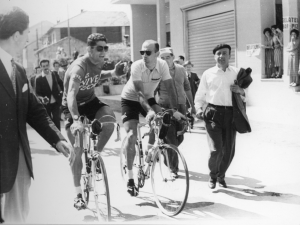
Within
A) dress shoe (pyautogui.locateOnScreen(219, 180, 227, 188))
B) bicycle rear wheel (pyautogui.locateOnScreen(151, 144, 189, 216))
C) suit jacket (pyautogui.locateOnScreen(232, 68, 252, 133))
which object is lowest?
dress shoe (pyautogui.locateOnScreen(219, 180, 227, 188))

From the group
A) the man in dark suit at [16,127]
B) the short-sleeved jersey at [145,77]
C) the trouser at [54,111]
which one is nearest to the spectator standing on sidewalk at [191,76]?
the short-sleeved jersey at [145,77]

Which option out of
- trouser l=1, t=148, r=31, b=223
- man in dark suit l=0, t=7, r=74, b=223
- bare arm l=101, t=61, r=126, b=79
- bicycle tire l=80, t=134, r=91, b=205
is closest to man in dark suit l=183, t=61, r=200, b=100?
bare arm l=101, t=61, r=126, b=79

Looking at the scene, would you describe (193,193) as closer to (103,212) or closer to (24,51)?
(103,212)

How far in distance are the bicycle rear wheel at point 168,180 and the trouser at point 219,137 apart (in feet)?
2.64

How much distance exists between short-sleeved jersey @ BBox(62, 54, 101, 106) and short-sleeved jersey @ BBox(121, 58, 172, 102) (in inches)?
18.0

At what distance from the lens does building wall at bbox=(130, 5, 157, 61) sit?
15.3ft

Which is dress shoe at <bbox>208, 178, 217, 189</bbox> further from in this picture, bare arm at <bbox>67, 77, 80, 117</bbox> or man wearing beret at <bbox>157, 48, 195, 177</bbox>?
bare arm at <bbox>67, 77, 80, 117</bbox>

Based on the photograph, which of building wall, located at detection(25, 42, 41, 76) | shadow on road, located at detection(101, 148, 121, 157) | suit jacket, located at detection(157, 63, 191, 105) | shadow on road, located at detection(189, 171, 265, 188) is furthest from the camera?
suit jacket, located at detection(157, 63, 191, 105)

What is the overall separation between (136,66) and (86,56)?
63 centimetres

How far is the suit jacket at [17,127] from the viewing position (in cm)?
348

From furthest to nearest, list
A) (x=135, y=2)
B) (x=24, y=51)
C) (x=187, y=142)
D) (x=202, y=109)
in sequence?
(x=187, y=142), (x=202, y=109), (x=135, y=2), (x=24, y=51)

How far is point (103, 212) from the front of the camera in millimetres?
4098

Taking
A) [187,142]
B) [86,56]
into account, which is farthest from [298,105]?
[86,56]

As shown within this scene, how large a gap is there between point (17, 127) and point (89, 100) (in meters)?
1.05
